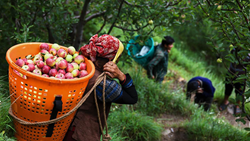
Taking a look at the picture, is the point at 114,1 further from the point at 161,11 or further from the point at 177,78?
the point at 177,78

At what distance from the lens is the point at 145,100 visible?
368 cm

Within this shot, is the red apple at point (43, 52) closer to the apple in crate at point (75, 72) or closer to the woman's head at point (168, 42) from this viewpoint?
the apple in crate at point (75, 72)

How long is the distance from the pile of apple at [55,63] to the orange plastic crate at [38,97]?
0.10 m

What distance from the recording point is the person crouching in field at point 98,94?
1552 mm

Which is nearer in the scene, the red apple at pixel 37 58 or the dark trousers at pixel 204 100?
the red apple at pixel 37 58

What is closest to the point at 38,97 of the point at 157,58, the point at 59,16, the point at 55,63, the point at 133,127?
the point at 55,63

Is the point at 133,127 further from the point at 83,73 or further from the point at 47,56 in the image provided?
the point at 47,56

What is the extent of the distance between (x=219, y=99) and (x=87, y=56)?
4.03 metres

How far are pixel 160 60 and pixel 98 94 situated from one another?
2.75 metres

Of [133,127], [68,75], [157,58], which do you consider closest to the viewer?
[68,75]

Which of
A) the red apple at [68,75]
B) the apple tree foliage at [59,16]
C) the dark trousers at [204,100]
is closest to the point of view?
the red apple at [68,75]

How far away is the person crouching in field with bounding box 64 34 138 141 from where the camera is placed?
1.55m

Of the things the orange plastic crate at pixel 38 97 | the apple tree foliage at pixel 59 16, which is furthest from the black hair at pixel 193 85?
the orange plastic crate at pixel 38 97

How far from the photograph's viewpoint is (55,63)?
1604mm
